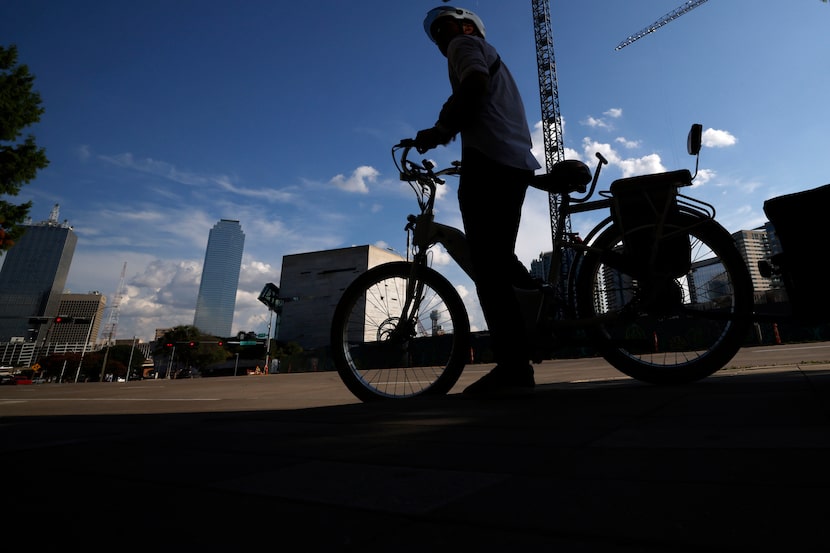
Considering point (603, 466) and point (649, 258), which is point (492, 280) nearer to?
point (649, 258)

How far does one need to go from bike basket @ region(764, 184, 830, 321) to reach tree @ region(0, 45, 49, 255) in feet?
59.1

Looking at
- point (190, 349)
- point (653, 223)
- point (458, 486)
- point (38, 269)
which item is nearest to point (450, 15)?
point (653, 223)

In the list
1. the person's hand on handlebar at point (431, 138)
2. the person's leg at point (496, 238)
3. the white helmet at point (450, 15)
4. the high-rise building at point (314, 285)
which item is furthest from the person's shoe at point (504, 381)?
the high-rise building at point (314, 285)

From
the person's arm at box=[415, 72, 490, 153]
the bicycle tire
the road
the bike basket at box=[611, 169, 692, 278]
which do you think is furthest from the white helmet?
the road

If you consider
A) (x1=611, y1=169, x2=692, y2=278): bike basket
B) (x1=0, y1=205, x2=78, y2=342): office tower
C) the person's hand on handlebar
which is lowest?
(x1=611, y1=169, x2=692, y2=278): bike basket

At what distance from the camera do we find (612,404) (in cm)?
184

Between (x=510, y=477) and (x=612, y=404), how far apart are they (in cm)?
120

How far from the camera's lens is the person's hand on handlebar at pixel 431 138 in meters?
2.72

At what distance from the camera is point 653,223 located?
8.73ft

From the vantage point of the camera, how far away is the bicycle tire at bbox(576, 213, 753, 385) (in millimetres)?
2535

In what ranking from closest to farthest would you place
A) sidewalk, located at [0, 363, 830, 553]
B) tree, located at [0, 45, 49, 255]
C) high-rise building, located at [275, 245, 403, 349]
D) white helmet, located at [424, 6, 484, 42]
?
sidewalk, located at [0, 363, 830, 553], white helmet, located at [424, 6, 484, 42], tree, located at [0, 45, 49, 255], high-rise building, located at [275, 245, 403, 349]

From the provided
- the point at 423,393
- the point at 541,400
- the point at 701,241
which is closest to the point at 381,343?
the point at 423,393

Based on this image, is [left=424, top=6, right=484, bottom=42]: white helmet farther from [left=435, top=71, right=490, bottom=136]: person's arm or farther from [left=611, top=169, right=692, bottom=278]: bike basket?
[left=611, top=169, right=692, bottom=278]: bike basket

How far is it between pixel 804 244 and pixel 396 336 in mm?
2424
